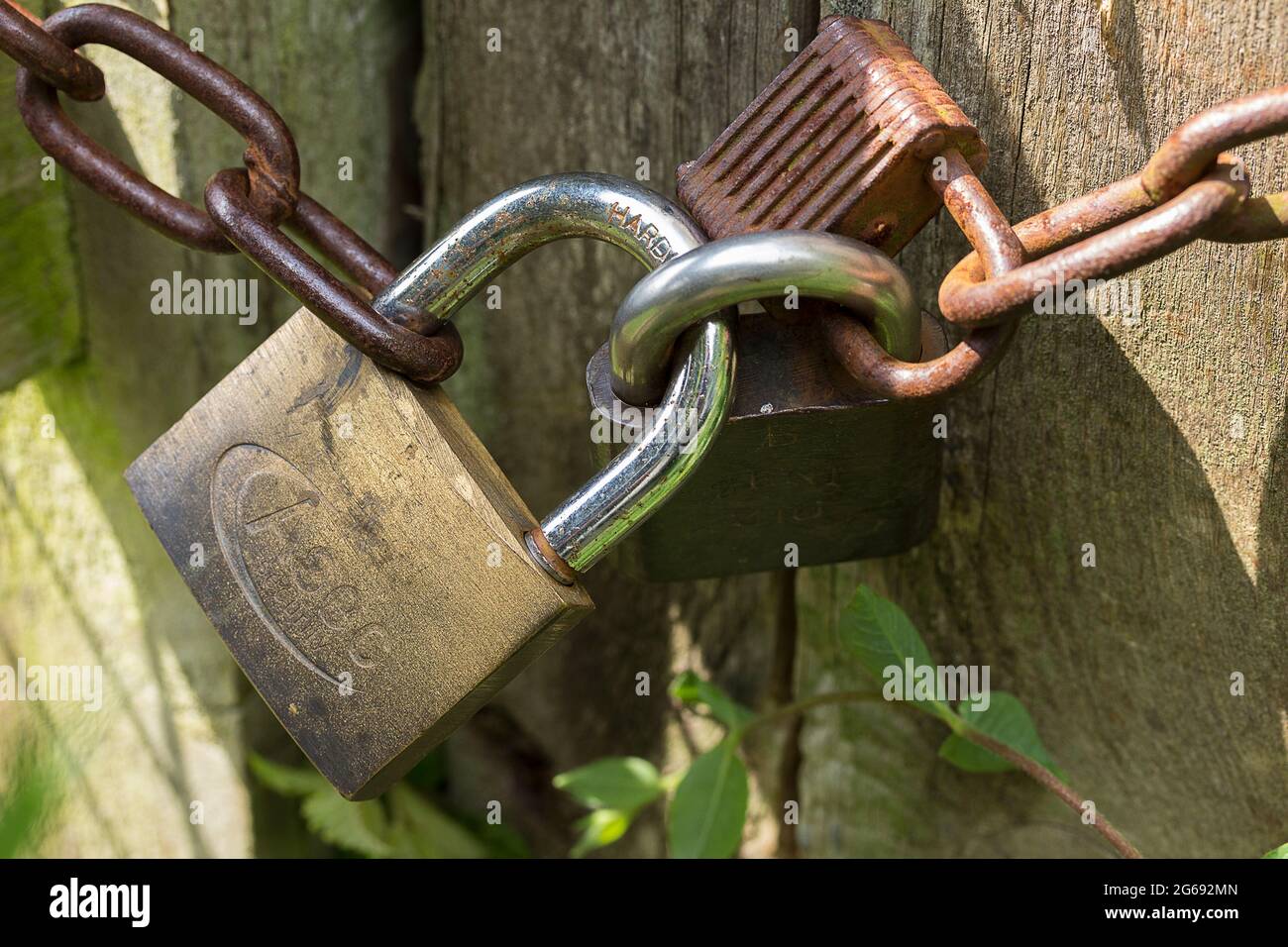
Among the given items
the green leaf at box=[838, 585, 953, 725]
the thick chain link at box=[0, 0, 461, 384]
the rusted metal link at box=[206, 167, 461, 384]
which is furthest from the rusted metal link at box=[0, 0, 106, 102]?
the green leaf at box=[838, 585, 953, 725]

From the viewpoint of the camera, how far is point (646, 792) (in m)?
1.24

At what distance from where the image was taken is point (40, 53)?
863 mm

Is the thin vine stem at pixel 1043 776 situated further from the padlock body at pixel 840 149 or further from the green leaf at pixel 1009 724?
the padlock body at pixel 840 149

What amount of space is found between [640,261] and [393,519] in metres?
0.28

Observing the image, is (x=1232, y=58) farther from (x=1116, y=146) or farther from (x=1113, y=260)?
(x=1113, y=260)

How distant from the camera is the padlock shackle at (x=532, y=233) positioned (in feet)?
2.60

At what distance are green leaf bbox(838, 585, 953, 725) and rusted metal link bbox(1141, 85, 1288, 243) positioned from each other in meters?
0.41

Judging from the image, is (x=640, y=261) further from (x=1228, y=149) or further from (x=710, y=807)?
(x=710, y=807)

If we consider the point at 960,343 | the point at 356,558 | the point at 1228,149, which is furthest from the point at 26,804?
the point at 1228,149

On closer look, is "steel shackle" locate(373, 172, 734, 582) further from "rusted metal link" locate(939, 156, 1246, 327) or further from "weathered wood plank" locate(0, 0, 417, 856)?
"weathered wood plank" locate(0, 0, 417, 856)

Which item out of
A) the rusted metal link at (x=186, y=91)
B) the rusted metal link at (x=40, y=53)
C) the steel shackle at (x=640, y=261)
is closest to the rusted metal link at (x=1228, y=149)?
the steel shackle at (x=640, y=261)

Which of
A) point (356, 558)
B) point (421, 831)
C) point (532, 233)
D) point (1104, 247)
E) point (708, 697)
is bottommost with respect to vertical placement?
point (421, 831)
